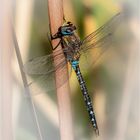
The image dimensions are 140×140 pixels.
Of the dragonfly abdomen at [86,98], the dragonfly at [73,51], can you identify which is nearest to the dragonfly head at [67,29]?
the dragonfly at [73,51]

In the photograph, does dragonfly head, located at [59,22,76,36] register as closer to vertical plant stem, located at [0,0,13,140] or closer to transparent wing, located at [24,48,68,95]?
transparent wing, located at [24,48,68,95]

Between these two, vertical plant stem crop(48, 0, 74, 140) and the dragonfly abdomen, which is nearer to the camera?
vertical plant stem crop(48, 0, 74, 140)

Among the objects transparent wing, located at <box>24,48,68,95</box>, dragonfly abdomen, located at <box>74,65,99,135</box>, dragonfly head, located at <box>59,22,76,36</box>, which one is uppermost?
dragonfly head, located at <box>59,22,76,36</box>

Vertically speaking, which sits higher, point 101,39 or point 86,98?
point 101,39

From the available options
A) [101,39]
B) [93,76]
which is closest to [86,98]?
[93,76]

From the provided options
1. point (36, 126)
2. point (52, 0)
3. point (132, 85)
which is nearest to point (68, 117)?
point (36, 126)

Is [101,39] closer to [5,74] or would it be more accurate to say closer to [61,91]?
[61,91]

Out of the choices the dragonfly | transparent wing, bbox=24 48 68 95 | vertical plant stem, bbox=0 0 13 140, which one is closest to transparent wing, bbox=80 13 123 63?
the dragonfly
